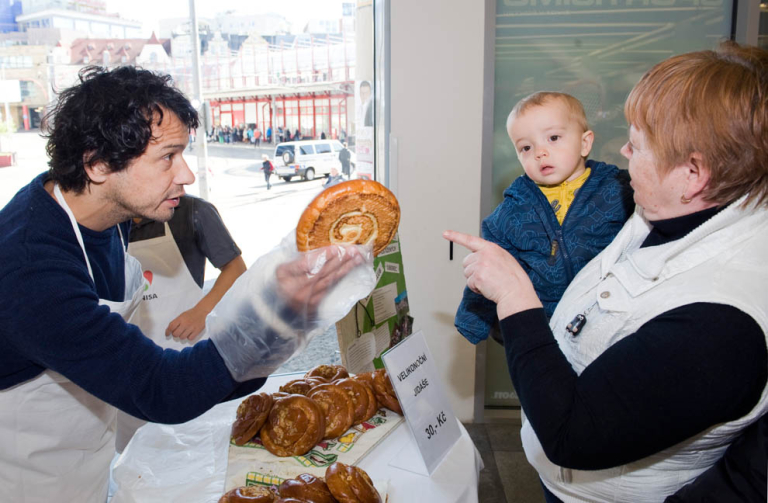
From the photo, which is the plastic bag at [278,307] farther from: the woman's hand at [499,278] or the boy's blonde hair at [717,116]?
the boy's blonde hair at [717,116]

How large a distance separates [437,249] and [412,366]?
1946mm

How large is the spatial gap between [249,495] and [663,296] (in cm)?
92

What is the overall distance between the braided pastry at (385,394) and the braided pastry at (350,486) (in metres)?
0.38

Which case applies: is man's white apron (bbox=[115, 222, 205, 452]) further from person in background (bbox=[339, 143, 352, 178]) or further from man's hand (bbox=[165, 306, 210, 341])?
person in background (bbox=[339, 143, 352, 178])

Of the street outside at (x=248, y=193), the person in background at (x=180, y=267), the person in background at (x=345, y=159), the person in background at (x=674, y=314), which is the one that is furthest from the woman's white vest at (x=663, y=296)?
the person in background at (x=345, y=159)

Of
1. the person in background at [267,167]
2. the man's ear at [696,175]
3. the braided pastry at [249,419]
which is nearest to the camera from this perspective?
the man's ear at [696,175]

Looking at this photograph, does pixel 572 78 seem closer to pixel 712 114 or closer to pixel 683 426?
pixel 712 114

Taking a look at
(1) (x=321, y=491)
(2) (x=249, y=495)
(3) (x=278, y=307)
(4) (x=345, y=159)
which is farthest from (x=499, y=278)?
(4) (x=345, y=159)

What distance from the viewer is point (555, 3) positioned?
3.17m

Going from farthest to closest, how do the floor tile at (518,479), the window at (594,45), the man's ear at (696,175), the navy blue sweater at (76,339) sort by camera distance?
1. the window at (594,45)
2. the floor tile at (518,479)
3. the navy blue sweater at (76,339)
4. the man's ear at (696,175)

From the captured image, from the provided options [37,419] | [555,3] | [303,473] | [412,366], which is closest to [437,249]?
[555,3]

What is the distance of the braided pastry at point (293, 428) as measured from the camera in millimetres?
1394

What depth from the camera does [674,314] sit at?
2.88 ft

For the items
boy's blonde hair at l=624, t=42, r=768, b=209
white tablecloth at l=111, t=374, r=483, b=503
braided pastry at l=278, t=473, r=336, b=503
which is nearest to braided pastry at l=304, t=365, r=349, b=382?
white tablecloth at l=111, t=374, r=483, b=503
